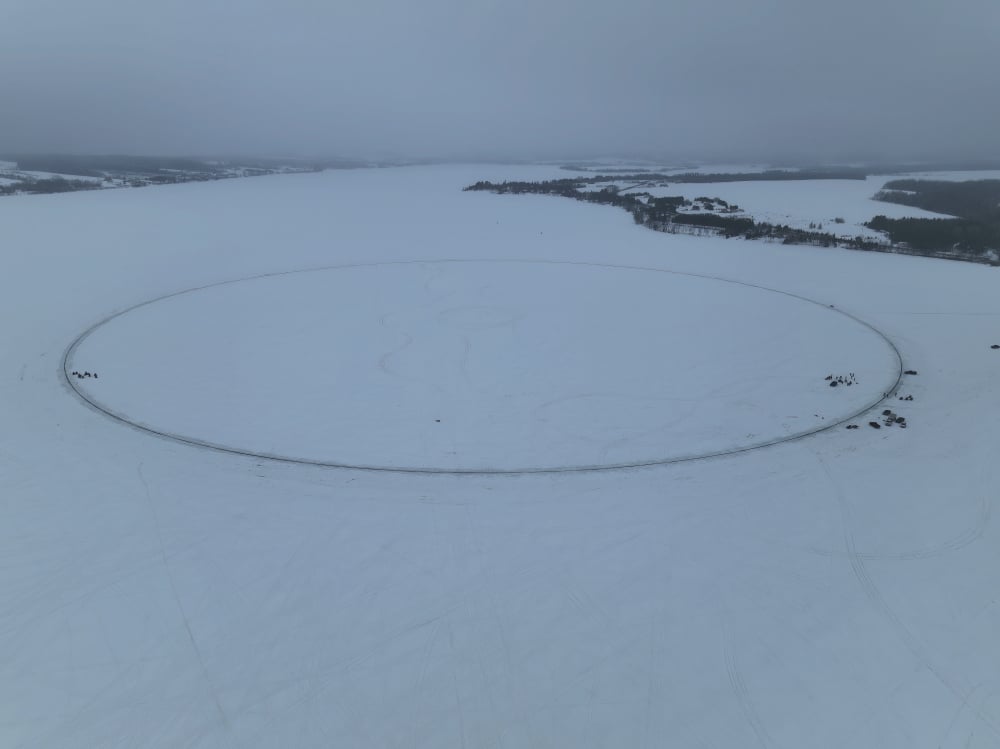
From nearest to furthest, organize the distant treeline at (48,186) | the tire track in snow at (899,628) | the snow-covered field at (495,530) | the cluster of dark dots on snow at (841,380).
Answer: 1. the tire track in snow at (899,628)
2. the snow-covered field at (495,530)
3. the cluster of dark dots on snow at (841,380)
4. the distant treeline at (48,186)

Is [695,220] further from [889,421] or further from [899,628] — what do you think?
[899,628]

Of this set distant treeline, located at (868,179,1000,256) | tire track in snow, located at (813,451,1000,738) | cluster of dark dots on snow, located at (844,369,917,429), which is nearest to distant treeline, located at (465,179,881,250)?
distant treeline, located at (868,179,1000,256)

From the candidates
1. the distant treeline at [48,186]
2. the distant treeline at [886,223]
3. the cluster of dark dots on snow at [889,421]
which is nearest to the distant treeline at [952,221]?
the distant treeline at [886,223]

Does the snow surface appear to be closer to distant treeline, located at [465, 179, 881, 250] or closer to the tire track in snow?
distant treeline, located at [465, 179, 881, 250]

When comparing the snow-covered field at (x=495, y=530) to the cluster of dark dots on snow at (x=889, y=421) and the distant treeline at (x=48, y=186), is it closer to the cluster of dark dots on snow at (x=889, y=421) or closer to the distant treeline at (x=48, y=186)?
the cluster of dark dots on snow at (x=889, y=421)

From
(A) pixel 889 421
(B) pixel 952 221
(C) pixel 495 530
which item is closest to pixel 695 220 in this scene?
(B) pixel 952 221

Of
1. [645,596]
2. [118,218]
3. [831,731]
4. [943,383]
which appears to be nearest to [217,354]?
[645,596]
